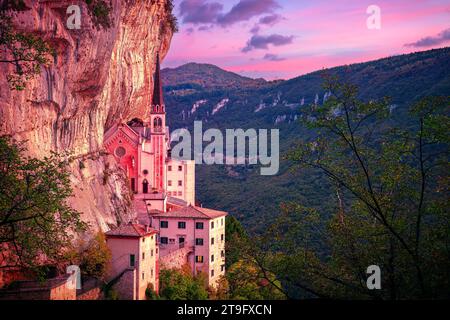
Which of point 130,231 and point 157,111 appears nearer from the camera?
point 130,231

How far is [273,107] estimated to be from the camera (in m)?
115

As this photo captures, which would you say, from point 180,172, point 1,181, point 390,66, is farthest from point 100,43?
point 390,66

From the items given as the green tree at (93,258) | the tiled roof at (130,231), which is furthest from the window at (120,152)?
the green tree at (93,258)

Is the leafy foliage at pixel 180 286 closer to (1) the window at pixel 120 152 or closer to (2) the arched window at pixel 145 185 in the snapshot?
(2) the arched window at pixel 145 185

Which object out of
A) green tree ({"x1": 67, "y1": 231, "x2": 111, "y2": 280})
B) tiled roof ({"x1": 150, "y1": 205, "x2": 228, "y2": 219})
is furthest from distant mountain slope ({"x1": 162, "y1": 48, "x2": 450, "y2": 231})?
green tree ({"x1": 67, "y1": 231, "x2": 111, "y2": 280})

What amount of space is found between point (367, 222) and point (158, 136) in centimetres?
4278

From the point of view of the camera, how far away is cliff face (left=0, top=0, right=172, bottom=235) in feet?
95.0

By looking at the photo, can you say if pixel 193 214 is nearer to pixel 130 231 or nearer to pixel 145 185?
pixel 130 231

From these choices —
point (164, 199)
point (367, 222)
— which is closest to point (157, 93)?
point (164, 199)

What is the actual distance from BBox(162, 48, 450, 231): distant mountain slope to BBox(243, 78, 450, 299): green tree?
2226 cm

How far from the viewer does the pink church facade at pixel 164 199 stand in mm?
42938

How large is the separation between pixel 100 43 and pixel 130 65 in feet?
43.7

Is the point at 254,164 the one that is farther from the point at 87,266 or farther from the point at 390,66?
the point at 87,266

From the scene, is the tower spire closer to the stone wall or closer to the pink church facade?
the pink church facade
